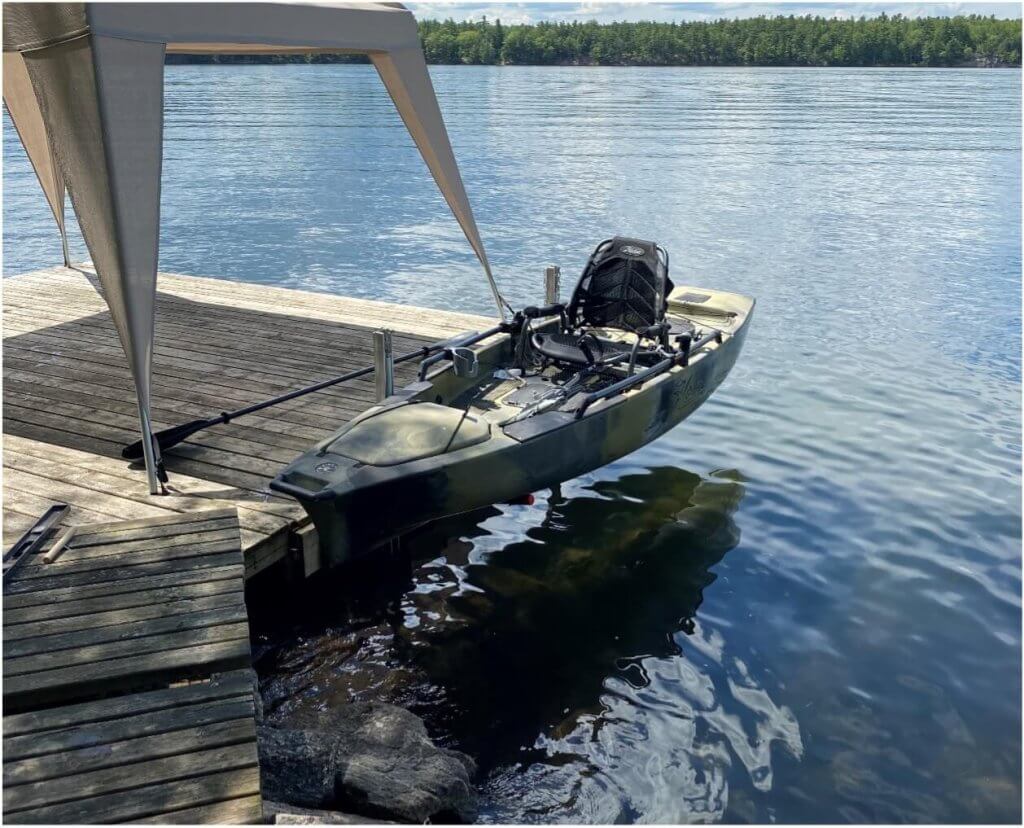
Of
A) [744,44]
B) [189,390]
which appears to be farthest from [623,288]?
[744,44]

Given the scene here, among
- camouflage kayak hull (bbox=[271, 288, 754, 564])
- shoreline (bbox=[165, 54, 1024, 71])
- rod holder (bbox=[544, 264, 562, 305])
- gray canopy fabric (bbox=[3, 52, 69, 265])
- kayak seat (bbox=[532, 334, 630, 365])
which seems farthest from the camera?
shoreline (bbox=[165, 54, 1024, 71])

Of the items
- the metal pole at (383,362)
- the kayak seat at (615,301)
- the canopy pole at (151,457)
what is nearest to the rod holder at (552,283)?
the kayak seat at (615,301)

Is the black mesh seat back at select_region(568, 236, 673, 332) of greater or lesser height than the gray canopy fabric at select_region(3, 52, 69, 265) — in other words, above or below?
below

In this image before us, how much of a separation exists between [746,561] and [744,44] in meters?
83.4

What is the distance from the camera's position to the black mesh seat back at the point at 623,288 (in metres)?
8.86

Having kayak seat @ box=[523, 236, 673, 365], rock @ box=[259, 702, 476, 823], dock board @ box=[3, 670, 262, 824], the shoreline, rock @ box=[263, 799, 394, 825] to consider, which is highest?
the shoreline

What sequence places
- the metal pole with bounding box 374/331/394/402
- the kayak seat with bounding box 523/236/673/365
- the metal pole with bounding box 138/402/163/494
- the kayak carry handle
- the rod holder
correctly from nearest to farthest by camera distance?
the kayak carry handle, the metal pole with bounding box 138/402/163/494, the metal pole with bounding box 374/331/394/402, the kayak seat with bounding box 523/236/673/365, the rod holder

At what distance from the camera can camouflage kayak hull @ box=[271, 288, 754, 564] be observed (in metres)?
6.04

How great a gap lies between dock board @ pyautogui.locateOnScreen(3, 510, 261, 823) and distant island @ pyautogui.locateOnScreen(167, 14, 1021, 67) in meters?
75.4

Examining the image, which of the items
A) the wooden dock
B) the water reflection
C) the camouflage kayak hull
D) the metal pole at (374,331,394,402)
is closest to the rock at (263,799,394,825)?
the water reflection

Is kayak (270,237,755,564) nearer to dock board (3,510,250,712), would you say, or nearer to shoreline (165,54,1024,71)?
dock board (3,510,250,712)

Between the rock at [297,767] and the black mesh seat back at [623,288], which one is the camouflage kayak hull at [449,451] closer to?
the black mesh seat back at [623,288]

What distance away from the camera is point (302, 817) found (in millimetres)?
4184

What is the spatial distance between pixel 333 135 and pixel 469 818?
3726cm
